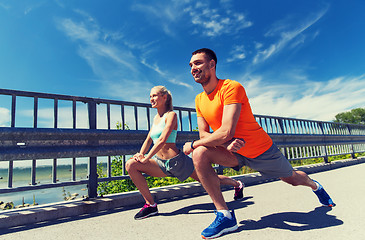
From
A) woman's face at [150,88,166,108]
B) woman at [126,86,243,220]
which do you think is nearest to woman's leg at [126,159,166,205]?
woman at [126,86,243,220]

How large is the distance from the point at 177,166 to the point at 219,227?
1.15 meters

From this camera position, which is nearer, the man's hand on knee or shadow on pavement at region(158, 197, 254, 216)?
the man's hand on knee

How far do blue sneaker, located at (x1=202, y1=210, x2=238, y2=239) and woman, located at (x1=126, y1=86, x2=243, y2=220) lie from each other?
3.48 feet

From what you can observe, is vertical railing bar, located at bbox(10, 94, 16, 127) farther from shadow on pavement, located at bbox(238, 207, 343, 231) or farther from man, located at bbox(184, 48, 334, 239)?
shadow on pavement, located at bbox(238, 207, 343, 231)

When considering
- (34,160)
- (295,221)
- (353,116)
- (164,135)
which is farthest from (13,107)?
(353,116)

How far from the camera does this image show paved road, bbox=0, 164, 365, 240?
2146 mm

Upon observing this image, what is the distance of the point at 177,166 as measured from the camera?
3.15m

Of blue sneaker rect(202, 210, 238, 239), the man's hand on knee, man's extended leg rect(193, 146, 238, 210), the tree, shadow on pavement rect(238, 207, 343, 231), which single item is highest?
the tree

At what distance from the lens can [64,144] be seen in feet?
10.7

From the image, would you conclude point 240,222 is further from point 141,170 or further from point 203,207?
point 141,170

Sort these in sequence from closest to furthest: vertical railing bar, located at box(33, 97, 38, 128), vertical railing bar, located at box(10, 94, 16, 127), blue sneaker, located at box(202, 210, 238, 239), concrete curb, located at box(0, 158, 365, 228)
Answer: blue sneaker, located at box(202, 210, 238, 239) < concrete curb, located at box(0, 158, 365, 228) < vertical railing bar, located at box(10, 94, 16, 127) < vertical railing bar, located at box(33, 97, 38, 128)

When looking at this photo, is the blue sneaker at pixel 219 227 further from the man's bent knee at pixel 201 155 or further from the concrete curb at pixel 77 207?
the concrete curb at pixel 77 207

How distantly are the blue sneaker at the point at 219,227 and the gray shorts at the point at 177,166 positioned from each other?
102 cm

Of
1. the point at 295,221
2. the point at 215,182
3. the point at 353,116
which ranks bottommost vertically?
the point at 295,221
